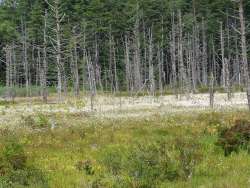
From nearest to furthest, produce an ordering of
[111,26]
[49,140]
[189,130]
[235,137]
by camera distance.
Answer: [235,137] < [49,140] < [189,130] < [111,26]

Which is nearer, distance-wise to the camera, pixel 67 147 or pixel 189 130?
pixel 67 147

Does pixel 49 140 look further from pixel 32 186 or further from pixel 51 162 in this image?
pixel 32 186

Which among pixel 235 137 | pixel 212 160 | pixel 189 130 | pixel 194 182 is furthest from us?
pixel 189 130

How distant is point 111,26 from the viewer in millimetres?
86250

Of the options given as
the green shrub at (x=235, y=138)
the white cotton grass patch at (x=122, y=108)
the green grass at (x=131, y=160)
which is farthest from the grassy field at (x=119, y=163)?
the white cotton grass patch at (x=122, y=108)

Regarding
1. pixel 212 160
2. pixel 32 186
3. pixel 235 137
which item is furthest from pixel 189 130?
pixel 32 186

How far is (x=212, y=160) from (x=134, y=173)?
7.96ft

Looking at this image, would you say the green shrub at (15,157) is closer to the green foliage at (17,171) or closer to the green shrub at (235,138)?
the green foliage at (17,171)

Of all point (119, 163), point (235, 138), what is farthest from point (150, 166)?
point (235, 138)

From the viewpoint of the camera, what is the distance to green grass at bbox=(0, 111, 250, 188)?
1030cm

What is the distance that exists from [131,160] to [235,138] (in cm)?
343

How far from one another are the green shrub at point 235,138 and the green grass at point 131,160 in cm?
22

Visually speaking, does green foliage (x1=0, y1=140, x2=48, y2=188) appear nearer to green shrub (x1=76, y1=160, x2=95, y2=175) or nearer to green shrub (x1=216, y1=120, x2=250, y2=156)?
green shrub (x1=76, y1=160, x2=95, y2=175)

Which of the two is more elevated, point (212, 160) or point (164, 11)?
point (164, 11)
